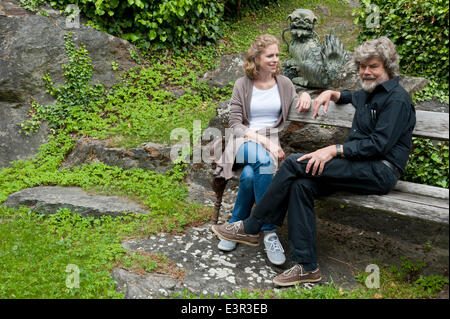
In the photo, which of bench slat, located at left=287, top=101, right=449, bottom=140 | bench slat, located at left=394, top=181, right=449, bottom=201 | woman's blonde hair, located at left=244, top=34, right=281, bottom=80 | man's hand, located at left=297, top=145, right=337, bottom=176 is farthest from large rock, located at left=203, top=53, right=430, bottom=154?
man's hand, located at left=297, top=145, right=337, bottom=176

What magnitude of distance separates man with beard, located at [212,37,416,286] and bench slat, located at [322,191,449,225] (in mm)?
65

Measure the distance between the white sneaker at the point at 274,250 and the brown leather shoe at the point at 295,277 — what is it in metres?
0.24

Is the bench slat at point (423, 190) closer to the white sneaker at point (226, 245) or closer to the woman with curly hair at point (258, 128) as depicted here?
the woman with curly hair at point (258, 128)

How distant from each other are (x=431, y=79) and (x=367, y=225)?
159cm

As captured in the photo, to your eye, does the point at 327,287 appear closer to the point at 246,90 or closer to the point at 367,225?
the point at 367,225

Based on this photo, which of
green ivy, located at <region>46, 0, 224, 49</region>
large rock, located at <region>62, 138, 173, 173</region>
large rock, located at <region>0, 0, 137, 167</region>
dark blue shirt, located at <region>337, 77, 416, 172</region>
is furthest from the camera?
green ivy, located at <region>46, 0, 224, 49</region>

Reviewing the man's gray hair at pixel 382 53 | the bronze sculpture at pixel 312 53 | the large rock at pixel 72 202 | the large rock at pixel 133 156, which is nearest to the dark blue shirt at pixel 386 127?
the man's gray hair at pixel 382 53

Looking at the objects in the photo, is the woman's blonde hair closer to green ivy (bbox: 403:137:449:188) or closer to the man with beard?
the man with beard

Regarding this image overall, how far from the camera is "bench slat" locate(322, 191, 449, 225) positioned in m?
2.79

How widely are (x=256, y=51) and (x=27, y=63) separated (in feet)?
12.9

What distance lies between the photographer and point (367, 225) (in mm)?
4066

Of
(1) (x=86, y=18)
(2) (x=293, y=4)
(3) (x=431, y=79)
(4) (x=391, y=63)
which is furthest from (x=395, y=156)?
(2) (x=293, y=4)

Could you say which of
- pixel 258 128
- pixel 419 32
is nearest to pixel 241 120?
pixel 258 128

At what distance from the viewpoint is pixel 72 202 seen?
4.38m
